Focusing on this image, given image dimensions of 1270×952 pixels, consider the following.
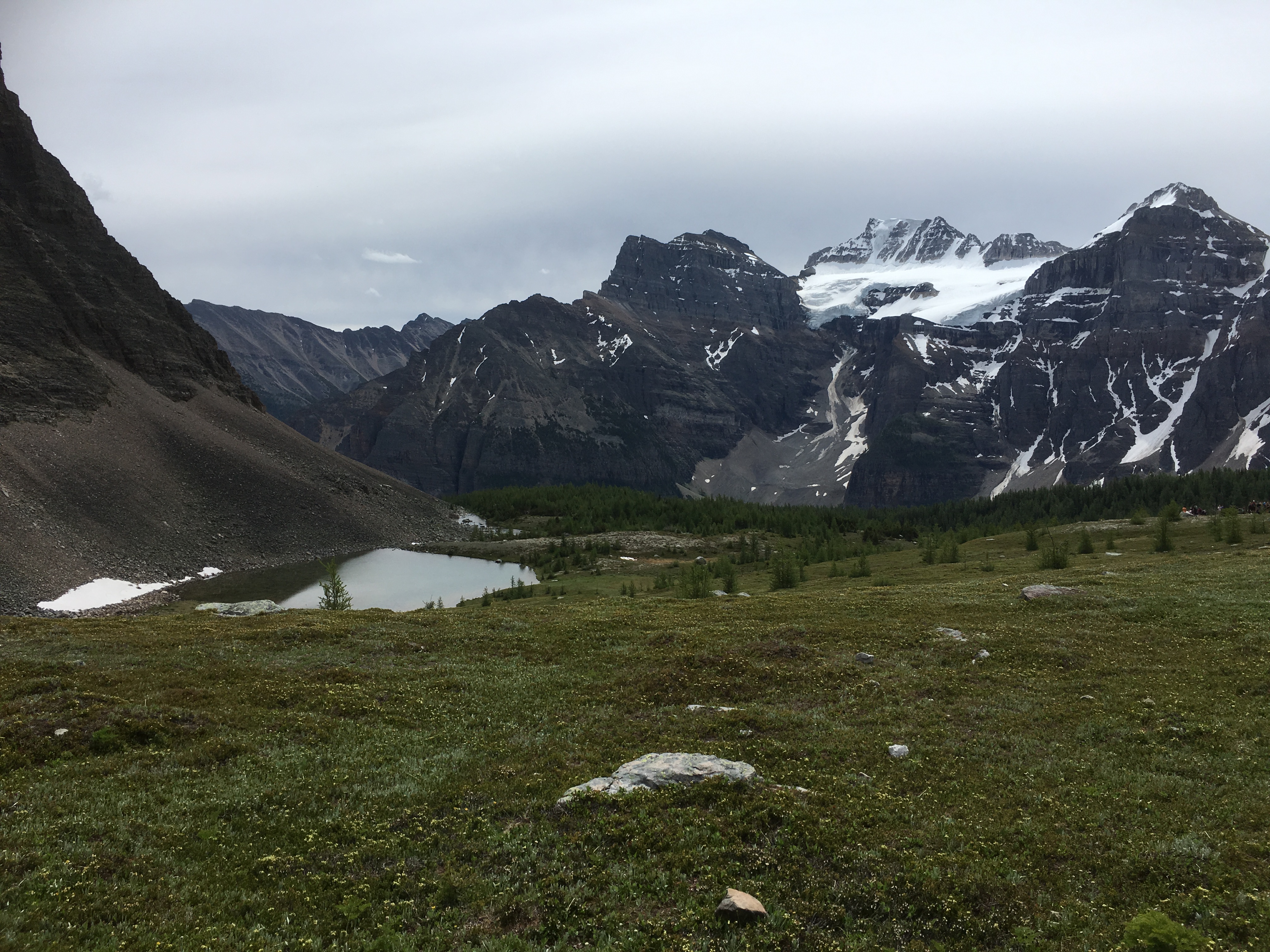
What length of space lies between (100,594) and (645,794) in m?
106

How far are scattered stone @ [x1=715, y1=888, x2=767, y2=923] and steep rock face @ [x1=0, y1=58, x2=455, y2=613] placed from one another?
335ft

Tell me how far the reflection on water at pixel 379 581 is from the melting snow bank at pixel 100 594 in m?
4.52

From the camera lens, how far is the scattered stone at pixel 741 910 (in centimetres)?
1334

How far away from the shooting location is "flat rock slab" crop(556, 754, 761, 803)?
60.6 feet

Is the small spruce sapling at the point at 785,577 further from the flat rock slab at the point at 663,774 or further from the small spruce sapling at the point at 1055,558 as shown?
the flat rock slab at the point at 663,774

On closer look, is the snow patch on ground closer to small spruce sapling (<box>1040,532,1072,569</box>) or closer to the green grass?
the green grass

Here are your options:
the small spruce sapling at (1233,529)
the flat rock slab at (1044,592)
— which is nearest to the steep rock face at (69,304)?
the flat rock slab at (1044,592)

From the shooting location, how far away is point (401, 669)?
107 ft

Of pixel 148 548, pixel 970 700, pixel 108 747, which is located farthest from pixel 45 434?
pixel 970 700

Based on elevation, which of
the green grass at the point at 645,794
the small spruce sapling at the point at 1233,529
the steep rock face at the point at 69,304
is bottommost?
the green grass at the point at 645,794

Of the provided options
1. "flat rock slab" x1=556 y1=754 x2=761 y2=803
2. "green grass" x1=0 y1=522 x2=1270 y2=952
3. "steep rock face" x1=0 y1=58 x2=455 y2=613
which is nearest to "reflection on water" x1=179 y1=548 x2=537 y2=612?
"steep rock face" x1=0 y1=58 x2=455 y2=613

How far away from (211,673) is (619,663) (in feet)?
57.1

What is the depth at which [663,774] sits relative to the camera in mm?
19047

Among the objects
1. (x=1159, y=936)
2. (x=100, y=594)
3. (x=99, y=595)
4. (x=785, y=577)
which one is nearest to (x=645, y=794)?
(x=1159, y=936)
